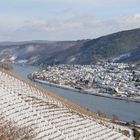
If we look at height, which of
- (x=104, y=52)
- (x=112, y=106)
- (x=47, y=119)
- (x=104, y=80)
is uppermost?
(x=104, y=52)

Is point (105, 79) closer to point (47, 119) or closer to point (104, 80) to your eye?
point (104, 80)

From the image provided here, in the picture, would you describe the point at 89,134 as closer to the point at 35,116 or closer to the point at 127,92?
the point at 35,116

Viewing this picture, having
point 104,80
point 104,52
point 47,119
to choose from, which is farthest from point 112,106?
point 104,52

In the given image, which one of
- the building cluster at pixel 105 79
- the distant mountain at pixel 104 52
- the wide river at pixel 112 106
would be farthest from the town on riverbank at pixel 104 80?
the distant mountain at pixel 104 52

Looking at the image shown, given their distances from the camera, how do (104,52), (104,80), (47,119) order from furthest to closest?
(104,52), (104,80), (47,119)

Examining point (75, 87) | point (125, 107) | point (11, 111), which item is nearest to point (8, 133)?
point (11, 111)
